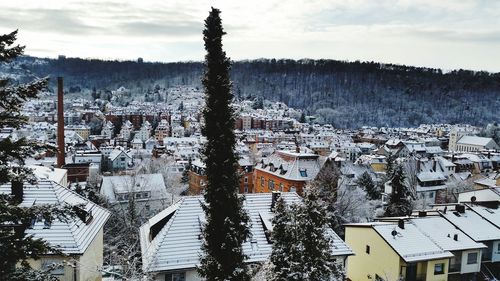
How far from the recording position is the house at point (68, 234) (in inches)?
677

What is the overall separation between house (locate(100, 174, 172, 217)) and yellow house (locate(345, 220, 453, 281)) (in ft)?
83.6

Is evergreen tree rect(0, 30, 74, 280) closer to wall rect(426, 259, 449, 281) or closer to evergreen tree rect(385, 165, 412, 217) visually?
wall rect(426, 259, 449, 281)

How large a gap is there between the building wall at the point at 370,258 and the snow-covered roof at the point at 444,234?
3.41 m

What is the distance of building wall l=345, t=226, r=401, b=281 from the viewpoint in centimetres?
2689

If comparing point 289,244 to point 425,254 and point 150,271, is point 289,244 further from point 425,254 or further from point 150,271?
point 425,254

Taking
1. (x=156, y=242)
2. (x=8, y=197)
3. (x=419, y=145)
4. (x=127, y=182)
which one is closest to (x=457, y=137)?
(x=419, y=145)

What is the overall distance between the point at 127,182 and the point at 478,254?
35.8m

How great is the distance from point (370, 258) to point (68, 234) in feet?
63.3

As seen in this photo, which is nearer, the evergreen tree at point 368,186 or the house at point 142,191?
the house at point 142,191

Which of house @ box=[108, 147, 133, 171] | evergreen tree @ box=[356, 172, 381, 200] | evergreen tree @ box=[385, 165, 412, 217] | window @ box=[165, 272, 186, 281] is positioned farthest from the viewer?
house @ box=[108, 147, 133, 171]

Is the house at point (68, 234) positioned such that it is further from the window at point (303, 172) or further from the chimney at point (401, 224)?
the window at point (303, 172)

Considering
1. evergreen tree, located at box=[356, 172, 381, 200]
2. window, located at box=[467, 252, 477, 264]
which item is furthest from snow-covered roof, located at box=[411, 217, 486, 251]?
evergreen tree, located at box=[356, 172, 381, 200]

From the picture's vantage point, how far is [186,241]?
21328 mm

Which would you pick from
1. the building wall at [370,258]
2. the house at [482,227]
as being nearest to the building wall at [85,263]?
the building wall at [370,258]
